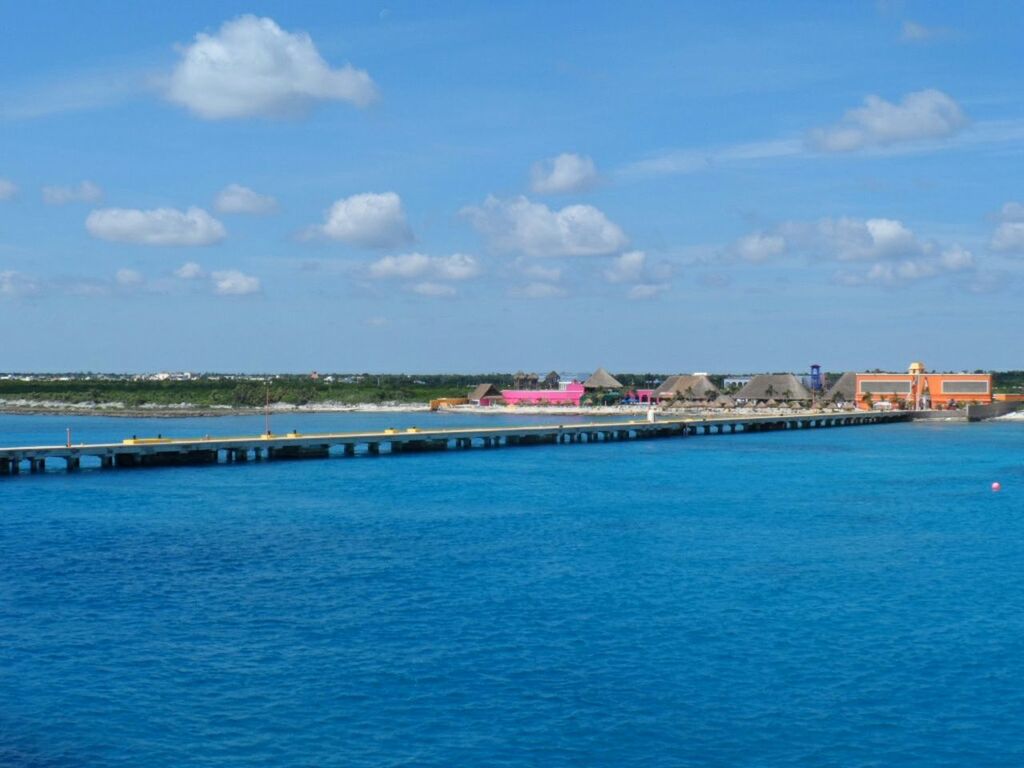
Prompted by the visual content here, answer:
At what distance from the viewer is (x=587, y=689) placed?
84.1 feet

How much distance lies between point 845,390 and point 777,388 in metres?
10.2

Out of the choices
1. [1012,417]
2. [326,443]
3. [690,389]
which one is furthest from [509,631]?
[690,389]

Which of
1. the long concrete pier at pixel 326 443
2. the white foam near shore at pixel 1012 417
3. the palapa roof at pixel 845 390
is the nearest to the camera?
the long concrete pier at pixel 326 443

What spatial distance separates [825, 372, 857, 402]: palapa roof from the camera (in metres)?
177

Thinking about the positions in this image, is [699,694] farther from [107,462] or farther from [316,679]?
[107,462]

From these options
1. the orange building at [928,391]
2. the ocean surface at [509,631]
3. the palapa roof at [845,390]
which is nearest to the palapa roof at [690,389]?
the palapa roof at [845,390]

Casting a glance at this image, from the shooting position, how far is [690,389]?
19388cm

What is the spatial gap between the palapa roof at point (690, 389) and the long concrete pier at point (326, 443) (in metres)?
44.9

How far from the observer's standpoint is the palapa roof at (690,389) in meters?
192

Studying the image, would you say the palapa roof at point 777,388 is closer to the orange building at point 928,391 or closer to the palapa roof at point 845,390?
the palapa roof at point 845,390

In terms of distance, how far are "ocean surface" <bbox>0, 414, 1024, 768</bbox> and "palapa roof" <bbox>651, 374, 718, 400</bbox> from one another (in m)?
130

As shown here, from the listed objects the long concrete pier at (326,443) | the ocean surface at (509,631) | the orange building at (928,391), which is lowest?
the ocean surface at (509,631)

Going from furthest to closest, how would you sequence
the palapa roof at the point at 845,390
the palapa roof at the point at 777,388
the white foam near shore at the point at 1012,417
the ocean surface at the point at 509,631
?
1. the palapa roof at the point at 777,388
2. the palapa roof at the point at 845,390
3. the white foam near shore at the point at 1012,417
4. the ocean surface at the point at 509,631

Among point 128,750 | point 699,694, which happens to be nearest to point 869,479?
point 699,694
